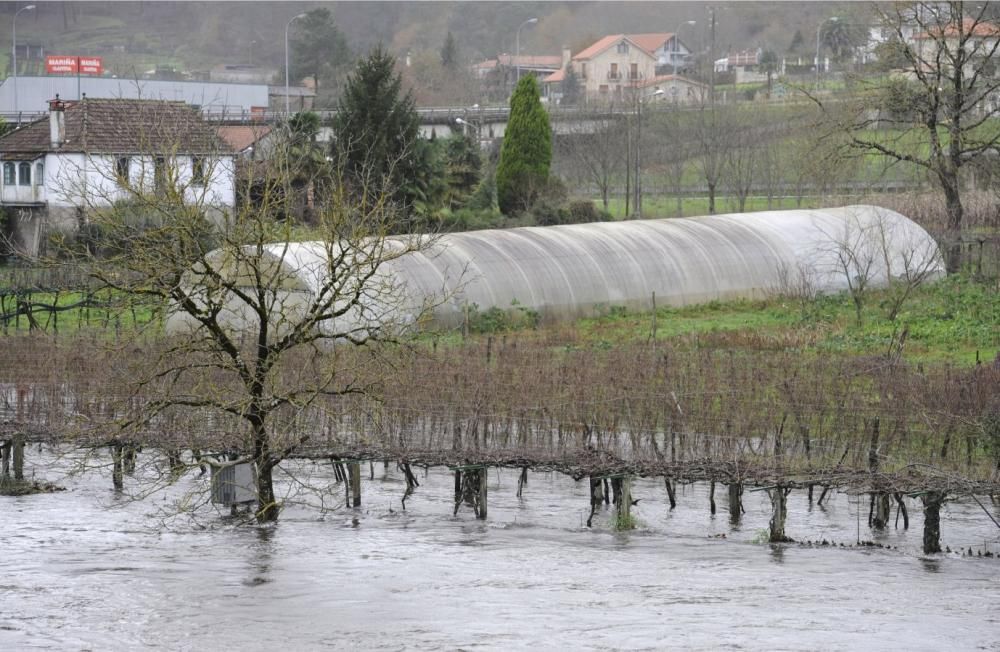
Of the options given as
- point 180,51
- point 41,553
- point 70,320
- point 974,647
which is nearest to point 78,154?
point 70,320

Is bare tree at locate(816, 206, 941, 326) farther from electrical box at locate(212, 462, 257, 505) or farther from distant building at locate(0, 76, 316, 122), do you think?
distant building at locate(0, 76, 316, 122)

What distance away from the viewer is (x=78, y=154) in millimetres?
48875

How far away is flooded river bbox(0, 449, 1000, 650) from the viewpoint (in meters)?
14.4

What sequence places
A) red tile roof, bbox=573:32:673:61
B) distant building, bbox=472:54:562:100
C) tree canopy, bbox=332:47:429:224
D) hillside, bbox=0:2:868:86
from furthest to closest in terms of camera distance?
hillside, bbox=0:2:868:86, red tile roof, bbox=573:32:673:61, distant building, bbox=472:54:562:100, tree canopy, bbox=332:47:429:224

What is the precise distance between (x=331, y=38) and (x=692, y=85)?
3396cm

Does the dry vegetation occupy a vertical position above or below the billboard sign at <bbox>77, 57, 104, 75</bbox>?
below

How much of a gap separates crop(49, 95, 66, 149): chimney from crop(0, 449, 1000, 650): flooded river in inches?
1210

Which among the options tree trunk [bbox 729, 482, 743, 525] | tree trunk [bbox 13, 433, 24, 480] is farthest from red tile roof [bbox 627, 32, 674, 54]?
Result: tree trunk [bbox 729, 482, 743, 525]

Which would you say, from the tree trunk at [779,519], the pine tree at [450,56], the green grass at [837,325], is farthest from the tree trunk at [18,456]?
the pine tree at [450,56]

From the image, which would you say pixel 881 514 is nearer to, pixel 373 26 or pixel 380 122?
pixel 380 122

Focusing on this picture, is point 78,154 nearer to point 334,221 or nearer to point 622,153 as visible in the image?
point 622,153

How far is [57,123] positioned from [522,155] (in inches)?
640

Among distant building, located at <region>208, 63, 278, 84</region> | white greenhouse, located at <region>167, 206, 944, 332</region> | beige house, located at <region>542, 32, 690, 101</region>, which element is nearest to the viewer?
white greenhouse, located at <region>167, 206, 944, 332</region>

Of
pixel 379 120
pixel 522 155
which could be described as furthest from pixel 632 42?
pixel 379 120
